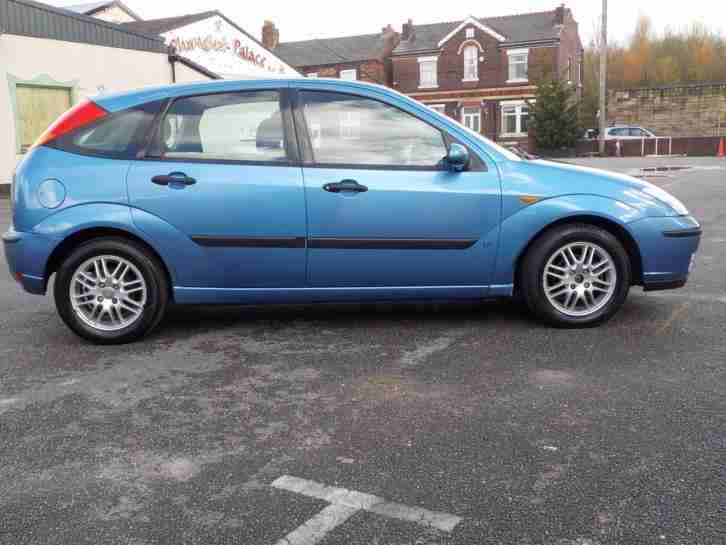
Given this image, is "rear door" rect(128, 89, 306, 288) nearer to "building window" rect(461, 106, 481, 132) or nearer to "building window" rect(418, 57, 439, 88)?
"building window" rect(461, 106, 481, 132)

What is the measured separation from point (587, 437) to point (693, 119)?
177ft

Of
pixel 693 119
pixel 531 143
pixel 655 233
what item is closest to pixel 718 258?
pixel 655 233

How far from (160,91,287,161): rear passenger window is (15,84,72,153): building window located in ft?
52.0

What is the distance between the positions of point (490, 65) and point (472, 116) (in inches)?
136

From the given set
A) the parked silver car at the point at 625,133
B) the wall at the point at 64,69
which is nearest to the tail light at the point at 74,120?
the wall at the point at 64,69

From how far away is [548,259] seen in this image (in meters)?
4.85

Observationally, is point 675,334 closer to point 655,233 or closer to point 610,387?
point 655,233

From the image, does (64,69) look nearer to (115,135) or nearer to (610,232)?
(115,135)

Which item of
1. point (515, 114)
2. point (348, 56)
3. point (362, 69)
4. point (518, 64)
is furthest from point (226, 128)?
point (348, 56)

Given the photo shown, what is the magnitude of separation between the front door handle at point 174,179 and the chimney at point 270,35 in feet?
176

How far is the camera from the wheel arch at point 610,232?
4875mm

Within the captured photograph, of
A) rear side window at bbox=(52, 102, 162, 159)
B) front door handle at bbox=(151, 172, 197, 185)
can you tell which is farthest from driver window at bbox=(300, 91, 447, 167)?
rear side window at bbox=(52, 102, 162, 159)

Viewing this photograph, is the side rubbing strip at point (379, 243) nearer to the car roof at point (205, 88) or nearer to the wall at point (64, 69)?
the car roof at point (205, 88)

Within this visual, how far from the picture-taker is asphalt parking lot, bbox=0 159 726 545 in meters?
2.50
